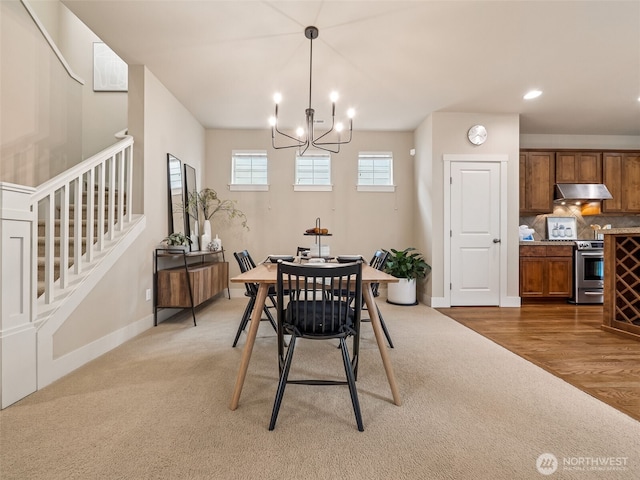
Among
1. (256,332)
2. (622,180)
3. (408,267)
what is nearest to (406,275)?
(408,267)

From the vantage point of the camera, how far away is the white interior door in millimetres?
4398

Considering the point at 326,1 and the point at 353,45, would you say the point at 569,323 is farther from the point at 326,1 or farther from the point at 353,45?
the point at 326,1

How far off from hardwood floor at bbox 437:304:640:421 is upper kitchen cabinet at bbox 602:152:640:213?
199 centimetres

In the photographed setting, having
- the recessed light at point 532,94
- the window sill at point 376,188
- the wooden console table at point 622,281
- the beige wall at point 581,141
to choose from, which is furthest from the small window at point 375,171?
the wooden console table at point 622,281

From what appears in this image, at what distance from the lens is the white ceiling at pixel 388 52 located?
238cm

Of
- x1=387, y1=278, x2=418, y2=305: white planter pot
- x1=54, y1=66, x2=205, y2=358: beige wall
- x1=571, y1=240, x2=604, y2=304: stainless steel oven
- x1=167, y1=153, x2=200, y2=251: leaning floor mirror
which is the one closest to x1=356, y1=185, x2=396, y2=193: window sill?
x1=387, y1=278, x2=418, y2=305: white planter pot

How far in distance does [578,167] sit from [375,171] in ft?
11.1

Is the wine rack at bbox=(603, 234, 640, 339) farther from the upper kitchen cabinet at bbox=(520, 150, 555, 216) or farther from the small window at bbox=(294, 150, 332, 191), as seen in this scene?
the small window at bbox=(294, 150, 332, 191)

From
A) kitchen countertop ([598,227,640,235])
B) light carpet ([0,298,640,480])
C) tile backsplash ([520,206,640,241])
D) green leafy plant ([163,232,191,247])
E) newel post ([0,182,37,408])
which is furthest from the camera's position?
tile backsplash ([520,206,640,241])

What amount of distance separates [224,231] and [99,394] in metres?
3.41

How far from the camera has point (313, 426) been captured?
154 centimetres

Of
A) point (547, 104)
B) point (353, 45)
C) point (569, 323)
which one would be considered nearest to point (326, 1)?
point (353, 45)

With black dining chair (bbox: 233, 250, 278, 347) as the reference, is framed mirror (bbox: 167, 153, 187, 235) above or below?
above

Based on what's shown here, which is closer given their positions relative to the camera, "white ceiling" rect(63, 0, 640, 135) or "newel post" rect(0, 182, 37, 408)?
"newel post" rect(0, 182, 37, 408)
